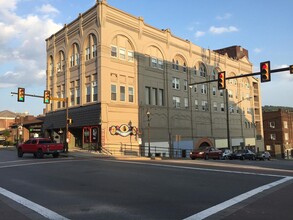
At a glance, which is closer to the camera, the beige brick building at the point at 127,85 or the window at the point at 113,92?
the beige brick building at the point at 127,85

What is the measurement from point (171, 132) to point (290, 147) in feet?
138

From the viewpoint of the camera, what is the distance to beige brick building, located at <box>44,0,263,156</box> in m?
35.3

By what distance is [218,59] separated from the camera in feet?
183

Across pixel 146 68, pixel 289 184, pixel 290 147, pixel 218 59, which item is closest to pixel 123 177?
pixel 289 184

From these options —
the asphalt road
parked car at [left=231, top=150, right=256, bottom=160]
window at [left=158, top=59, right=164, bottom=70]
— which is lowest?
parked car at [left=231, top=150, right=256, bottom=160]


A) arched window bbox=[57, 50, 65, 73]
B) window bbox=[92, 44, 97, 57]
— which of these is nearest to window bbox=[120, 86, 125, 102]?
window bbox=[92, 44, 97, 57]

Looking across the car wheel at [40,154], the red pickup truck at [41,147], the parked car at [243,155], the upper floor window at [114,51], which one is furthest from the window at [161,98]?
the car wheel at [40,154]

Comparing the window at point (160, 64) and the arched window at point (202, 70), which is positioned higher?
the arched window at point (202, 70)

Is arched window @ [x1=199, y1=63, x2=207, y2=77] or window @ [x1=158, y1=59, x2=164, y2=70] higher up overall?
arched window @ [x1=199, y1=63, x2=207, y2=77]

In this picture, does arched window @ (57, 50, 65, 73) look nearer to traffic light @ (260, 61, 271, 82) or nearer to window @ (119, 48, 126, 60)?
window @ (119, 48, 126, 60)

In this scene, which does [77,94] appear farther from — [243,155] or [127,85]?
[243,155]

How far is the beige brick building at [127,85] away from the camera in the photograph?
1389 inches

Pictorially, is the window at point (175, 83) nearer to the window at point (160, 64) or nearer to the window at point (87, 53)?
the window at point (160, 64)

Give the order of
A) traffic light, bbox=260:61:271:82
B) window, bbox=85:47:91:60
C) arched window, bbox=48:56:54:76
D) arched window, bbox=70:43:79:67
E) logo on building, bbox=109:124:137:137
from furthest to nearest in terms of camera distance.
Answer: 1. arched window, bbox=48:56:54:76
2. arched window, bbox=70:43:79:67
3. window, bbox=85:47:91:60
4. logo on building, bbox=109:124:137:137
5. traffic light, bbox=260:61:271:82
